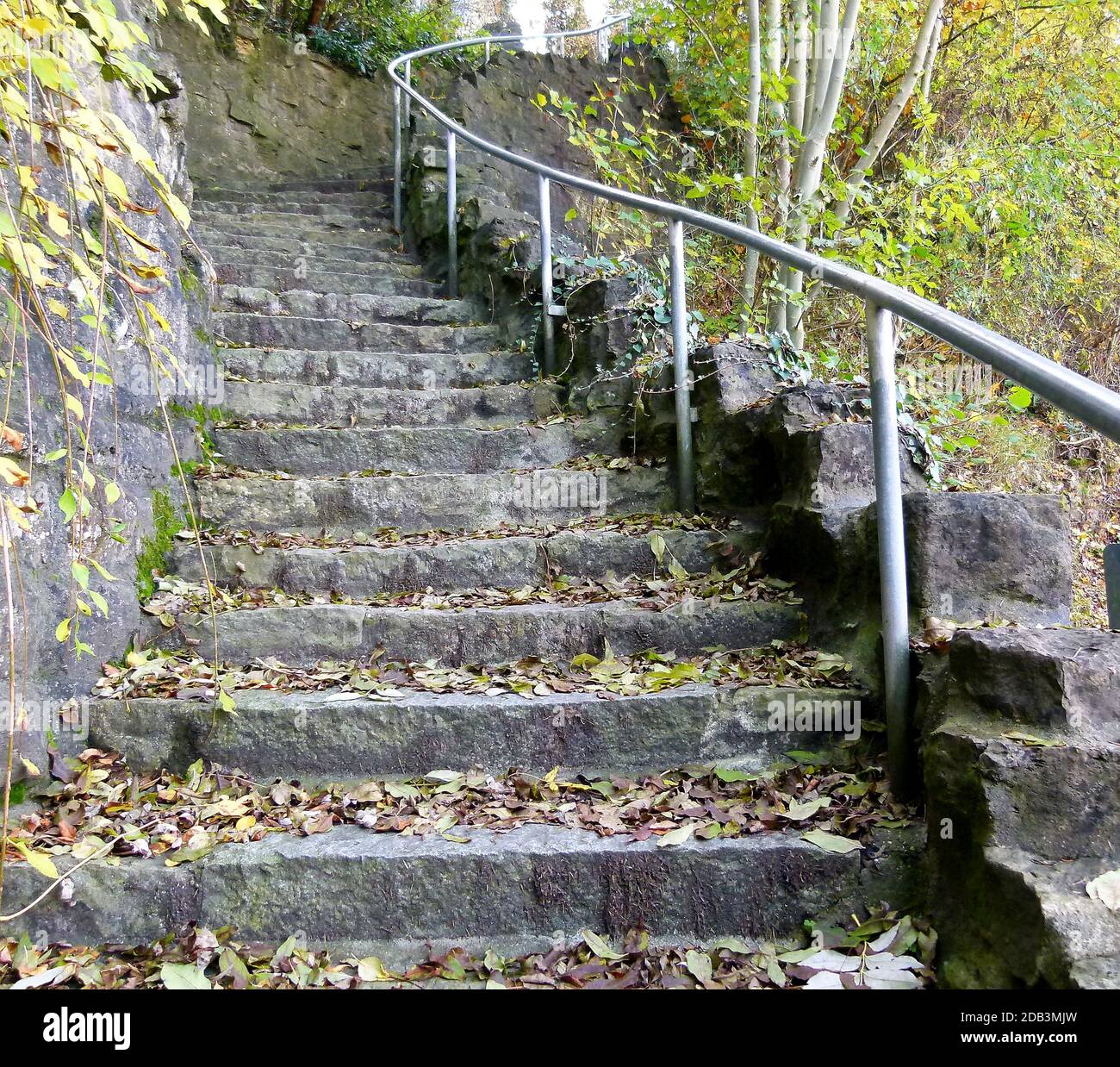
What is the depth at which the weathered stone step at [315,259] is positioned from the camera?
17.1 feet

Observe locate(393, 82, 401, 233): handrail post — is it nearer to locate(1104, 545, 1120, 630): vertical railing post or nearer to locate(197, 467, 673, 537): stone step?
locate(197, 467, 673, 537): stone step

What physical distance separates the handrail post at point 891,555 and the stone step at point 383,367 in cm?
248

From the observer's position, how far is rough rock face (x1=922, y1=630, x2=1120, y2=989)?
1336mm

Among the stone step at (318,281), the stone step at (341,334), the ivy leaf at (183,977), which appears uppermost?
the stone step at (318,281)

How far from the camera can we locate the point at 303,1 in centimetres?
990

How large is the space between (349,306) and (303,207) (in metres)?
2.73

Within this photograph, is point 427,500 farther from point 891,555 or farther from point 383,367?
point 891,555

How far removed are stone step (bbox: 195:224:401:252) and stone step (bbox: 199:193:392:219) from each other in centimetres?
46

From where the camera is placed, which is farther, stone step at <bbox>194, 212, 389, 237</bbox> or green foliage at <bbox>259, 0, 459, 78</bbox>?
green foliage at <bbox>259, 0, 459, 78</bbox>

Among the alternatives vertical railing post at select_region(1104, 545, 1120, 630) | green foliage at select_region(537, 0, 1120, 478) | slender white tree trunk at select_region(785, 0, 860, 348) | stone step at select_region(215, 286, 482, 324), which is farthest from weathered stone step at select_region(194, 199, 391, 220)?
vertical railing post at select_region(1104, 545, 1120, 630)

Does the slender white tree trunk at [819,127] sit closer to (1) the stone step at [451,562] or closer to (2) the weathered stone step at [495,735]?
(1) the stone step at [451,562]

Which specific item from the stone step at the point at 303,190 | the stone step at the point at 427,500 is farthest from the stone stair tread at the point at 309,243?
the stone step at the point at 427,500

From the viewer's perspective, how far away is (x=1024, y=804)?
4.82 feet
